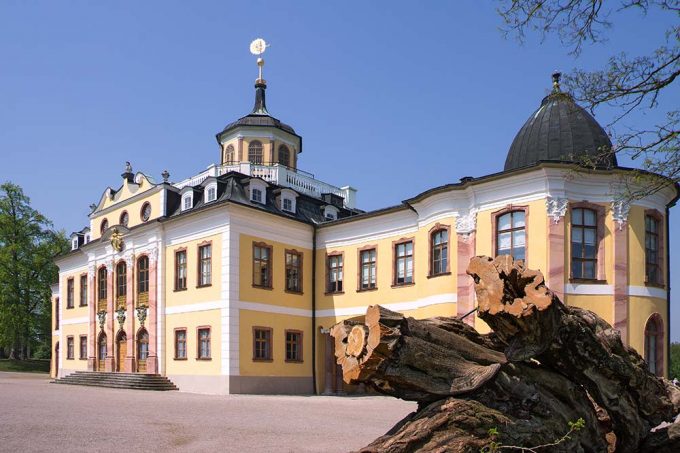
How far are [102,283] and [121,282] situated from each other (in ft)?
7.79

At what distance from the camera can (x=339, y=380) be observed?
27.0 m

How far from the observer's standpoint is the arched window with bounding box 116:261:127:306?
3045cm

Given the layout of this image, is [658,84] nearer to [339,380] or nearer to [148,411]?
[148,411]

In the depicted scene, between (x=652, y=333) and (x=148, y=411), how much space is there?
49.7 feet

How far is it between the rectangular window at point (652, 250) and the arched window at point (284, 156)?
18206 mm

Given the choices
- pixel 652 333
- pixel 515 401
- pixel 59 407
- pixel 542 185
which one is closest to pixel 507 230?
pixel 542 185

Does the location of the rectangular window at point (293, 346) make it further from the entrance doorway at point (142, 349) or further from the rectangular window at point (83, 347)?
the rectangular window at point (83, 347)

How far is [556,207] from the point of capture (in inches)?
783

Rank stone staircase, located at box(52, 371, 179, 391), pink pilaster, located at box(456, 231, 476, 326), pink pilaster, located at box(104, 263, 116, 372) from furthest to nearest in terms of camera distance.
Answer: pink pilaster, located at box(104, 263, 116, 372) → stone staircase, located at box(52, 371, 179, 391) → pink pilaster, located at box(456, 231, 476, 326)

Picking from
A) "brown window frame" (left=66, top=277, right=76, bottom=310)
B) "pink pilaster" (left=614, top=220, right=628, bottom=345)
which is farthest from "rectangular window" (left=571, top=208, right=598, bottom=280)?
"brown window frame" (left=66, top=277, right=76, bottom=310)

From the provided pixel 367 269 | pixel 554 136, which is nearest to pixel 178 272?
pixel 367 269

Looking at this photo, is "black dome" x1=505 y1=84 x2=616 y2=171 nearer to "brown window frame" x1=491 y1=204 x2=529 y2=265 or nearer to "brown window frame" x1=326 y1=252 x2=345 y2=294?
"brown window frame" x1=491 y1=204 x2=529 y2=265

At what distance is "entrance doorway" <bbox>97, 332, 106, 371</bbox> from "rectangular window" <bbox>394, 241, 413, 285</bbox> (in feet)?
50.6

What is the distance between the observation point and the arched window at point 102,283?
1272 inches
